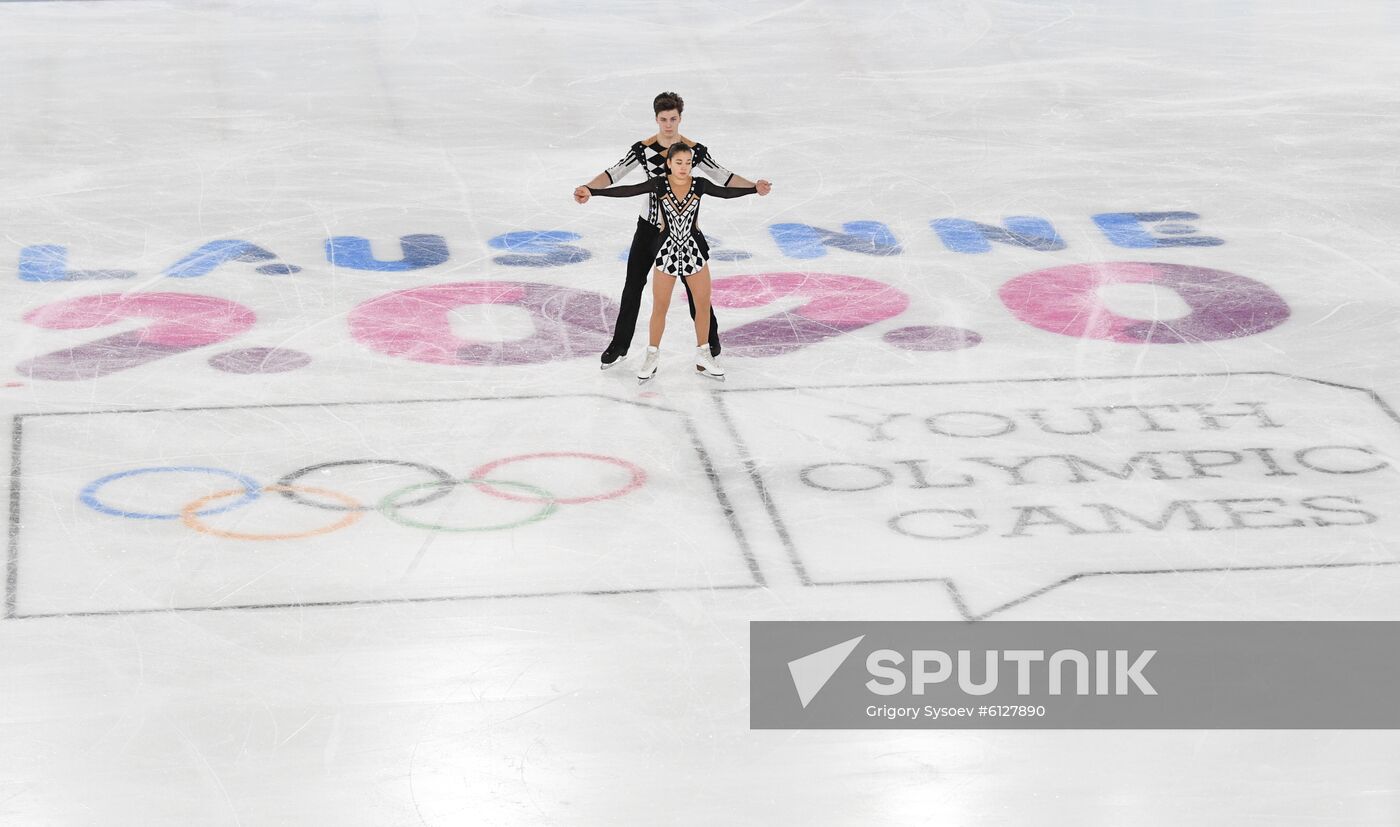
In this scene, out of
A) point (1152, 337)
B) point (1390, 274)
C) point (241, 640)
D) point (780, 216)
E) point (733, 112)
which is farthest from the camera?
point (733, 112)

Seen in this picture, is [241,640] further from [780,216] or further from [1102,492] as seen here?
[780,216]

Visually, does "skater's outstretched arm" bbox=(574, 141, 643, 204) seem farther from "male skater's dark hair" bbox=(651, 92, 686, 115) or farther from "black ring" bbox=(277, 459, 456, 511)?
"black ring" bbox=(277, 459, 456, 511)

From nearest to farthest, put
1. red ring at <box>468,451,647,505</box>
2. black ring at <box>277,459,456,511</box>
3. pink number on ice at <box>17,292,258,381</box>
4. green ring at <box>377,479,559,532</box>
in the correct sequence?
green ring at <box>377,479,559,532</box>, black ring at <box>277,459,456,511</box>, red ring at <box>468,451,647,505</box>, pink number on ice at <box>17,292,258,381</box>

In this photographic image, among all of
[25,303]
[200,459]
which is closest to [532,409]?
[200,459]

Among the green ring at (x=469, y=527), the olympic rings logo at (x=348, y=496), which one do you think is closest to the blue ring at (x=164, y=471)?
the olympic rings logo at (x=348, y=496)

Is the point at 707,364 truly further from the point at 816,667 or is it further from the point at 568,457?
the point at 816,667

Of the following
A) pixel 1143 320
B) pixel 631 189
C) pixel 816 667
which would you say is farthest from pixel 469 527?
pixel 1143 320

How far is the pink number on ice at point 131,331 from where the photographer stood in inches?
349

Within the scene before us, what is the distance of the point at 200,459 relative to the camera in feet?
25.5

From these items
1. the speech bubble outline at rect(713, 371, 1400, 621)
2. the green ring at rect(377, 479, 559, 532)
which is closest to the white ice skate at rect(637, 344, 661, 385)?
the speech bubble outline at rect(713, 371, 1400, 621)

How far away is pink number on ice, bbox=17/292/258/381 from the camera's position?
8.87 m

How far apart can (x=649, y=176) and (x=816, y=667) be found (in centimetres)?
305

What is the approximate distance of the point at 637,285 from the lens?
28.9 ft

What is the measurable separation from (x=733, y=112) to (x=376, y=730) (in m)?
8.82
